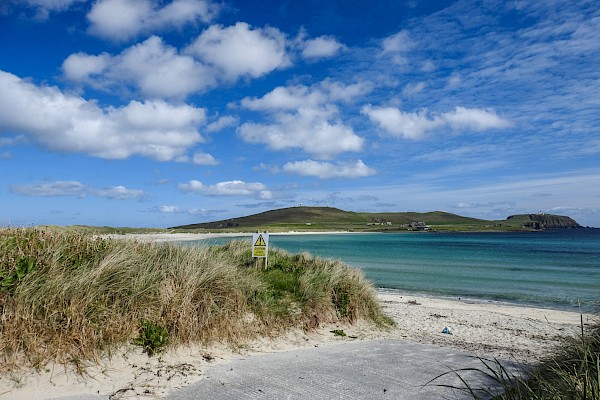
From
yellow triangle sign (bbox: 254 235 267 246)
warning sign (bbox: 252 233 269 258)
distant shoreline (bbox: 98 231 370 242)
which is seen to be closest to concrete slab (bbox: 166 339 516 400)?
warning sign (bbox: 252 233 269 258)

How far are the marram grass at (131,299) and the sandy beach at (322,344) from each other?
0.70 ft

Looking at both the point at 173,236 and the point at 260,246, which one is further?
the point at 173,236

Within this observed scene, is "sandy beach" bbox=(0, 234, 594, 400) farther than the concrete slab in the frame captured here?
No

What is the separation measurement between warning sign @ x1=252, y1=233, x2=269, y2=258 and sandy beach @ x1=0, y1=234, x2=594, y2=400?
2.51m

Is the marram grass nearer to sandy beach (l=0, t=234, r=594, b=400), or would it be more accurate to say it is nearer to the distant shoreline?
sandy beach (l=0, t=234, r=594, b=400)

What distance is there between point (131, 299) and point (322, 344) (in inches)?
150

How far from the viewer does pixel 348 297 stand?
10.0 m

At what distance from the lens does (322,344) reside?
8.18 m

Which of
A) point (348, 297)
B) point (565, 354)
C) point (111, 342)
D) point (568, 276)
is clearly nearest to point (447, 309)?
point (348, 297)

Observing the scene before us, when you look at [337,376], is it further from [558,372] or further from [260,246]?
[260,246]

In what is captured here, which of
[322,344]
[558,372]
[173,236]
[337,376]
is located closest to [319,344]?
[322,344]

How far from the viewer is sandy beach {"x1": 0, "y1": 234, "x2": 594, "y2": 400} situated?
523 centimetres

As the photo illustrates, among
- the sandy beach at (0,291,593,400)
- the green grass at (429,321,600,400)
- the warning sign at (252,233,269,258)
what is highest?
the warning sign at (252,233,269,258)

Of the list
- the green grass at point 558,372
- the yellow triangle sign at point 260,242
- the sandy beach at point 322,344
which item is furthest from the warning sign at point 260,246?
the green grass at point 558,372
